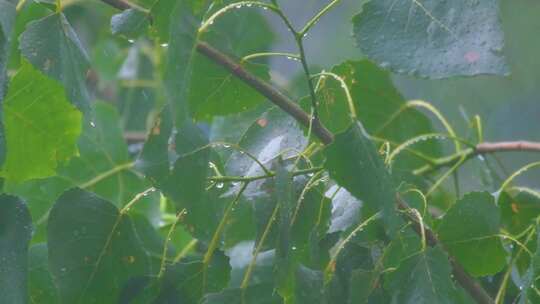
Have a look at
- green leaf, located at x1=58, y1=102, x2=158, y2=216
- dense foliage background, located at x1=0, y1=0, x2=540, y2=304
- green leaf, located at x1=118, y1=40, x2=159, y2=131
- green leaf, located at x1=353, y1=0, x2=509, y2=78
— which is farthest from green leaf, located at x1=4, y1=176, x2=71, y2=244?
green leaf, located at x1=118, y1=40, x2=159, y2=131

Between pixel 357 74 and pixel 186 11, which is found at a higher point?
pixel 186 11

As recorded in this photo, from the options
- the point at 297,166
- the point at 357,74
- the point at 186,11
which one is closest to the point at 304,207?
the point at 297,166

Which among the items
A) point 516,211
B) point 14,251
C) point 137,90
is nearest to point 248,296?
point 14,251

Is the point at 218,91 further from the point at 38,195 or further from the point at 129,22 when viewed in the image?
the point at 38,195

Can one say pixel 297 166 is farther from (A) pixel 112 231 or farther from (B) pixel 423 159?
(B) pixel 423 159

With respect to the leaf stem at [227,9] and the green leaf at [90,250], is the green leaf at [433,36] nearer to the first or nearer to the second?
the leaf stem at [227,9]
